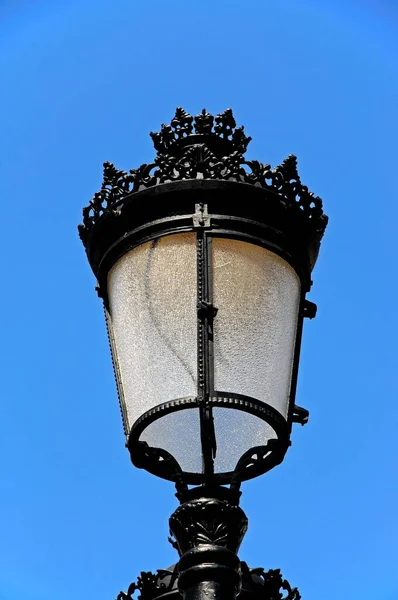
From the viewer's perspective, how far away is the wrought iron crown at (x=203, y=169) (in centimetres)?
508

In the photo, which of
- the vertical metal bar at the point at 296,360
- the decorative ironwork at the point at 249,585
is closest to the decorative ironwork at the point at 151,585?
the decorative ironwork at the point at 249,585

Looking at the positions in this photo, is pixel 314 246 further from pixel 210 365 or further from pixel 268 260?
pixel 210 365

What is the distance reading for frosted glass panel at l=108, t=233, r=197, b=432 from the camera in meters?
4.77

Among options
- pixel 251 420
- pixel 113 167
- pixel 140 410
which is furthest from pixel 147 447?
pixel 113 167

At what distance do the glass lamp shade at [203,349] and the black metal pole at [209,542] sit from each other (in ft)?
0.47

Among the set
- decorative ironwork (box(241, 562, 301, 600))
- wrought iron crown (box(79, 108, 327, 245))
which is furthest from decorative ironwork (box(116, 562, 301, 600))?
wrought iron crown (box(79, 108, 327, 245))

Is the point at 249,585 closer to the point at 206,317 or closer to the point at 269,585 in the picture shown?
the point at 269,585

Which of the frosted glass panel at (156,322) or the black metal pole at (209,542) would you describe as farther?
the frosted glass panel at (156,322)

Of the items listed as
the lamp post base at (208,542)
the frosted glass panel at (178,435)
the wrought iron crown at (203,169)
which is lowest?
the lamp post base at (208,542)

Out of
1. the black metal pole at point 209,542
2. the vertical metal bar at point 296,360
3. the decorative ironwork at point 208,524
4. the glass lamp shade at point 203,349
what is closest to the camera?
the black metal pole at point 209,542

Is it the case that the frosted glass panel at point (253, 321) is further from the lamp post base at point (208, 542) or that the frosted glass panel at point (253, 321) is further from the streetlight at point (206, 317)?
the lamp post base at point (208, 542)

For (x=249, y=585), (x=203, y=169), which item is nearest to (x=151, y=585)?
(x=249, y=585)

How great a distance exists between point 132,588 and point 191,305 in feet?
4.78

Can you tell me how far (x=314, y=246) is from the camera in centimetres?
527
